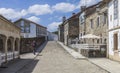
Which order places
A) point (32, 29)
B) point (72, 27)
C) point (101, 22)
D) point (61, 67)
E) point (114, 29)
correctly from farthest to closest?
point (32, 29) < point (72, 27) < point (101, 22) < point (114, 29) < point (61, 67)

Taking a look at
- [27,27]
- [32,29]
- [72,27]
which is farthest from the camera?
[32,29]

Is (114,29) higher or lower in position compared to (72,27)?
lower

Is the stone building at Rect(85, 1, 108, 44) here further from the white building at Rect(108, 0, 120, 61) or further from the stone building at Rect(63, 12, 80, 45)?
the stone building at Rect(63, 12, 80, 45)

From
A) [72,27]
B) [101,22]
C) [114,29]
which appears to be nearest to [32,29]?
[72,27]

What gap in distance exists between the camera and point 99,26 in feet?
113

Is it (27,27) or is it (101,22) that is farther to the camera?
(27,27)

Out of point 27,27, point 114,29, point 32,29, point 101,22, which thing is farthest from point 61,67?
point 32,29

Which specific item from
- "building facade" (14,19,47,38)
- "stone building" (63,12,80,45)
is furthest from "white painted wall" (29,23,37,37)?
"stone building" (63,12,80,45)

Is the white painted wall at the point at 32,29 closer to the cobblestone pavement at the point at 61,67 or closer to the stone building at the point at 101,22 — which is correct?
the stone building at the point at 101,22

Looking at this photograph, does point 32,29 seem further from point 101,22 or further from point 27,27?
point 101,22

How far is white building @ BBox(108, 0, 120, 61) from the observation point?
24.2m

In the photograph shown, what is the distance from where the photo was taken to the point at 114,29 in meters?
25.5

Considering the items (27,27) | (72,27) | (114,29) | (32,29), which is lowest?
(114,29)

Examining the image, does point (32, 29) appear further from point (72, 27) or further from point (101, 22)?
point (101, 22)
